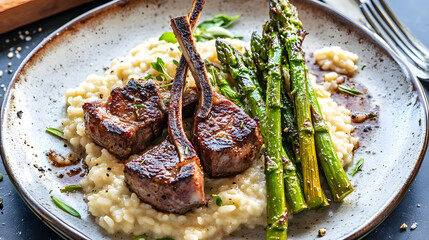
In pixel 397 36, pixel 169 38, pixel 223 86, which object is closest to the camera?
pixel 223 86

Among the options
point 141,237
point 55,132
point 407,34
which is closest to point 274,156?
point 141,237

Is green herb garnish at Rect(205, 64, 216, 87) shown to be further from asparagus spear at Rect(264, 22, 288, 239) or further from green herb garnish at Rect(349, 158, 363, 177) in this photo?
green herb garnish at Rect(349, 158, 363, 177)

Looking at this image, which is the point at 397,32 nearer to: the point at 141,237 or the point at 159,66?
the point at 159,66

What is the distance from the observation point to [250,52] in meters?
6.39

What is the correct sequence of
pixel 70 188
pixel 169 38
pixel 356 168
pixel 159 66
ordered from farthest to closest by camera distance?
1. pixel 169 38
2. pixel 159 66
3. pixel 356 168
4. pixel 70 188

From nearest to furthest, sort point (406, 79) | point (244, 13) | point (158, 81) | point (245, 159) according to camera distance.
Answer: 1. point (245, 159)
2. point (158, 81)
3. point (406, 79)
4. point (244, 13)

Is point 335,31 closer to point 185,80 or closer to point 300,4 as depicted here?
point 300,4

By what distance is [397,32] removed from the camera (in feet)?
23.9

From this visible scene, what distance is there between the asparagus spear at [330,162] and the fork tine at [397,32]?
97.8 inches

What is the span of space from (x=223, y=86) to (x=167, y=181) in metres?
1.64

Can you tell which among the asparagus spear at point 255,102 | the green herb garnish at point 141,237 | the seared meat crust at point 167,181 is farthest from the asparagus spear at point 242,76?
the green herb garnish at point 141,237

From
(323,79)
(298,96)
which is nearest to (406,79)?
(323,79)

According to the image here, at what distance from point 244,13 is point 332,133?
2.83 m

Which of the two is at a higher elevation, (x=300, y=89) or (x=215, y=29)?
(x=300, y=89)
